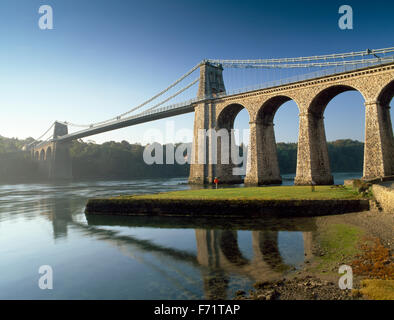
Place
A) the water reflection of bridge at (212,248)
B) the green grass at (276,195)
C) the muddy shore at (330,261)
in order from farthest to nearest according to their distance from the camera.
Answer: the green grass at (276,195)
the water reflection of bridge at (212,248)
the muddy shore at (330,261)

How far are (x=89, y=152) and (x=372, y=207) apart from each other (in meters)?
92.5

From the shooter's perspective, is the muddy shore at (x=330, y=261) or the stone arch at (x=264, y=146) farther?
the stone arch at (x=264, y=146)

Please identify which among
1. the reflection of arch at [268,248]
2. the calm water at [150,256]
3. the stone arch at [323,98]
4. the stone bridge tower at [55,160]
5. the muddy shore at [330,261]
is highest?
the stone arch at [323,98]

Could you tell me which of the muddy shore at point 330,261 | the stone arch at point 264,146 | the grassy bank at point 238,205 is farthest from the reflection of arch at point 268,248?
the stone arch at point 264,146

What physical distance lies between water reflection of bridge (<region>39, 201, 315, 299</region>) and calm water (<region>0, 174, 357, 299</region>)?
0.08 feet

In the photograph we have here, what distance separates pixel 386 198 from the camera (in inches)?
431

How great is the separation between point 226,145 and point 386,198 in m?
31.4

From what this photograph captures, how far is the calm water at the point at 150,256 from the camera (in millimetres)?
6270

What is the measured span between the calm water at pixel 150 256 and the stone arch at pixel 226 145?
26.5 meters

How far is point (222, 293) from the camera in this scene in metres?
5.58

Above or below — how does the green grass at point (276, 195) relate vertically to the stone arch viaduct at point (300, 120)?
below

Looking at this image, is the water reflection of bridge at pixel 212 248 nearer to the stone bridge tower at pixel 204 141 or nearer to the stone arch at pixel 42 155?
the stone bridge tower at pixel 204 141

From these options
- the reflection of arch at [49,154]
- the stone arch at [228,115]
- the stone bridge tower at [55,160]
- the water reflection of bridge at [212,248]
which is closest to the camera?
the water reflection of bridge at [212,248]
